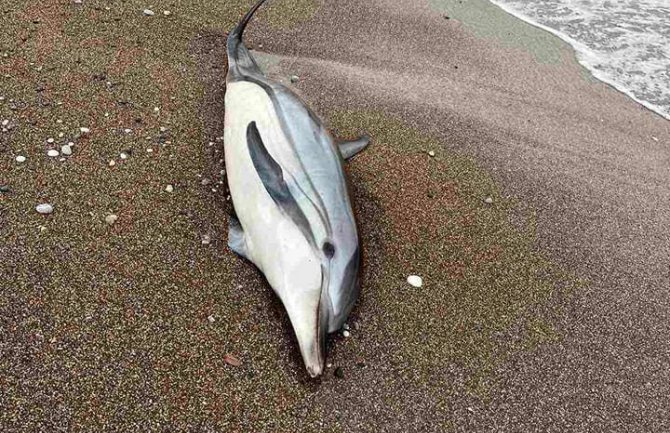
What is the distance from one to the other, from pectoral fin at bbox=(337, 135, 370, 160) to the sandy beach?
0.55 feet

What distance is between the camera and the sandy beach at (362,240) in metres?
2.41

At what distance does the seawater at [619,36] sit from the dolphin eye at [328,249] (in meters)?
4.53

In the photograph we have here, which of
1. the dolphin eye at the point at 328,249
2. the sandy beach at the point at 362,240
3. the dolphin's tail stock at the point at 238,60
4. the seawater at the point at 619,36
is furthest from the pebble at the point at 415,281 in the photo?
the seawater at the point at 619,36

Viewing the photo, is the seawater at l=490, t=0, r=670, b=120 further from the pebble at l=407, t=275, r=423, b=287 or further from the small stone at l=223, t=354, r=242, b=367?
the small stone at l=223, t=354, r=242, b=367

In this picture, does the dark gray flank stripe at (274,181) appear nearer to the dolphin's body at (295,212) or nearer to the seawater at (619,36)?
the dolphin's body at (295,212)

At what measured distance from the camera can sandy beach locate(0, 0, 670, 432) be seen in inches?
94.7

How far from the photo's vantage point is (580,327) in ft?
9.75

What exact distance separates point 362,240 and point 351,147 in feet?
2.94

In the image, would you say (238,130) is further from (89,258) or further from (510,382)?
(510,382)

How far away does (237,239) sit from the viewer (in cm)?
291

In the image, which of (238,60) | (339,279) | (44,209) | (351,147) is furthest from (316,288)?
(238,60)

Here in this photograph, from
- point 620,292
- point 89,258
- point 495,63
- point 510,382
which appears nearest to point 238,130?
point 89,258

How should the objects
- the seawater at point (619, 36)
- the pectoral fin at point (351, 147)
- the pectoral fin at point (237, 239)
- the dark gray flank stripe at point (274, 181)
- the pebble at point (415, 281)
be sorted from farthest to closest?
the seawater at point (619, 36), the pectoral fin at point (351, 147), the pebble at point (415, 281), the pectoral fin at point (237, 239), the dark gray flank stripe at point (274, 181)

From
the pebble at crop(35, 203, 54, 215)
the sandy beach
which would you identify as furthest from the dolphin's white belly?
the pebble at crop(35, 203, 54, 215)
